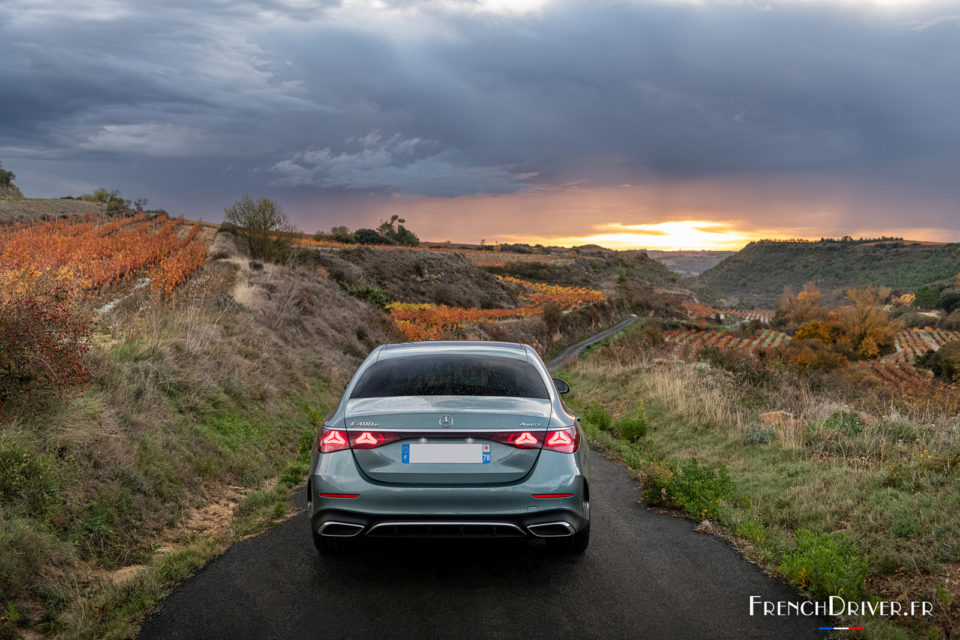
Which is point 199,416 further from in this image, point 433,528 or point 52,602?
point 433,528

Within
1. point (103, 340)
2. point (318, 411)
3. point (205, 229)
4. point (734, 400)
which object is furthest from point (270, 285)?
point (205, 229)

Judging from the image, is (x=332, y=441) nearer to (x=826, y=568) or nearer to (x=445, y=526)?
(x=445, y=526)

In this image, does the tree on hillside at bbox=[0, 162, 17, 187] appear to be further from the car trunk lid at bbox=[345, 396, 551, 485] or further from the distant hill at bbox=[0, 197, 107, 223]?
the car trunk lid at bbox=[345, 396, 551, 485]

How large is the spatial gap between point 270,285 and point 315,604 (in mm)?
19647

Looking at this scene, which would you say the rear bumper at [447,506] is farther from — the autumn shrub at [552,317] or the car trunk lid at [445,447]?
the autumn shrub at [552,317]

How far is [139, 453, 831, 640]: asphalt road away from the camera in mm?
3688

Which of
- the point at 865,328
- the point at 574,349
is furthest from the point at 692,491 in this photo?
the point at 865,328

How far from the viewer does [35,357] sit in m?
5.68

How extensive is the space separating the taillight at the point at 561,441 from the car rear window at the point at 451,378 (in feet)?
1.41

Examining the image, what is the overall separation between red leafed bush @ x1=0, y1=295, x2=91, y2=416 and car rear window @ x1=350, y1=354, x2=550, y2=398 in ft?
10.7

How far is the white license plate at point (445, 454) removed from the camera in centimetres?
402

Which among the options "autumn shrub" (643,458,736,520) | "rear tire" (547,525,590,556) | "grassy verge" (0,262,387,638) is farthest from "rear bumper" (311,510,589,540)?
"autumn shrub" (643,458,736,520)

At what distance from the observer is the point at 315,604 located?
398 cm

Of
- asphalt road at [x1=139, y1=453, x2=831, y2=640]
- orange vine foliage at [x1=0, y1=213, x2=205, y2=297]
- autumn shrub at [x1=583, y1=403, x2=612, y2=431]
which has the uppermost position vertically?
orange vine foliage at [x1=0, y1=213, x2=205, y2=297]
